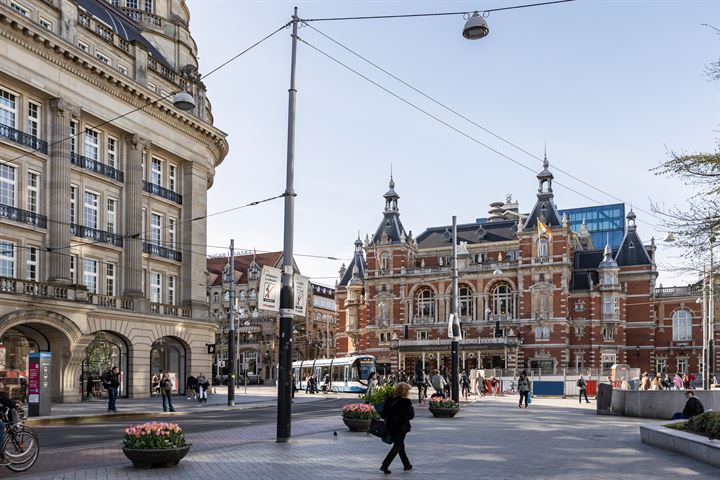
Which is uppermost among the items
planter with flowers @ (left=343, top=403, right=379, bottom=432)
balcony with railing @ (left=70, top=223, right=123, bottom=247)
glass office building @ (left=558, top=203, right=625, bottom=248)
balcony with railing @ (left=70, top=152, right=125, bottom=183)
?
glass office building @ (left=558, top=203, right=625, bottom=248)

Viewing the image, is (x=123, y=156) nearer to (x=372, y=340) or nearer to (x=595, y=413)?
(x=595, y=413)

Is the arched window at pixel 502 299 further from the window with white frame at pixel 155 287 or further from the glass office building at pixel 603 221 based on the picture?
the window with white frame at pixel 155 287

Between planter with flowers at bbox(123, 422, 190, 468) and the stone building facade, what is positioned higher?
the stone building facade

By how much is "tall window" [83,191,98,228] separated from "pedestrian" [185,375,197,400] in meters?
10.3

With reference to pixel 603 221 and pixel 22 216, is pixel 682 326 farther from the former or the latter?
pixel 22 216

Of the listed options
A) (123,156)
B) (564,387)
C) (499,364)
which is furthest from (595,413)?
(499,364)

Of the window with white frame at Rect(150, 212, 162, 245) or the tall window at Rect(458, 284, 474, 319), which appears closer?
the window with white frame at Rect(150, 212, 162, 245)

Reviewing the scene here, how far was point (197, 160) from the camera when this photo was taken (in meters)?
50.6

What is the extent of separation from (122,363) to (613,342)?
6391cm

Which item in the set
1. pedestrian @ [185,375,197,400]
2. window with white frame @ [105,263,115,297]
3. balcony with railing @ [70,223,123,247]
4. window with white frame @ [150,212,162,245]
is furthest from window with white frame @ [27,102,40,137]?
pedestrian @ [185,375,197,400]

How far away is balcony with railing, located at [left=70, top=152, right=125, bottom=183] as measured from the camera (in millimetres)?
40438

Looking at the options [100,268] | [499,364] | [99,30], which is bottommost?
[499,364]

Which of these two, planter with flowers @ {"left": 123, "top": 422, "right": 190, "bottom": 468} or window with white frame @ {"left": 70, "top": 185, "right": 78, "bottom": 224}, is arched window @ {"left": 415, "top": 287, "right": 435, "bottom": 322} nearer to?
window with white frame @ {"left": 70, "top": 185, "right": 78, "bottom": 224}

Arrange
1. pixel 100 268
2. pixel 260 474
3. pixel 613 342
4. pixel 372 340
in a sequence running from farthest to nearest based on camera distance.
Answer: pixel 372 340 < pixel 613 342 < pixel 100 268 < pixel 260 474
